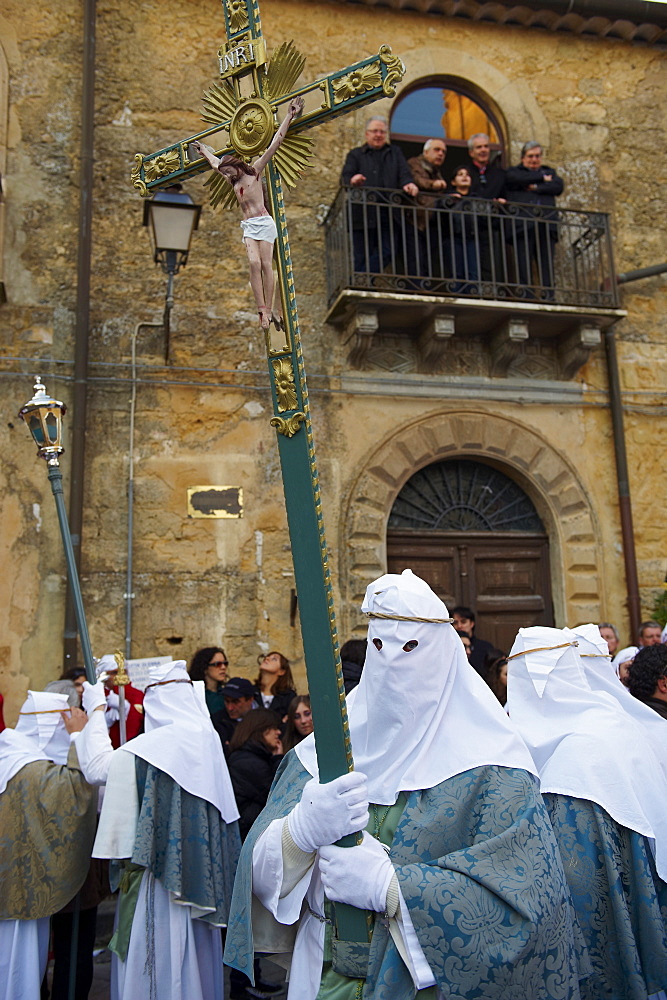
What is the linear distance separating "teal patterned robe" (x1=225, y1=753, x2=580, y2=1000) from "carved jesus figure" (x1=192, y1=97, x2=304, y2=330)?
143 centimetres

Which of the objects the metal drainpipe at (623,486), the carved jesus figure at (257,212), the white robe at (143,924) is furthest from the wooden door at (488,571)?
the carved jesus figure at (257,212)

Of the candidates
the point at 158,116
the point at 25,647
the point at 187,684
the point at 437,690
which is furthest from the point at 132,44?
the point at 437,690

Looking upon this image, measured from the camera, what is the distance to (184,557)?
8.19 meters

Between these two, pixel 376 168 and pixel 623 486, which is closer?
pixel 376 168

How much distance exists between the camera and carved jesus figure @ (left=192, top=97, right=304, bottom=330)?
102 inches

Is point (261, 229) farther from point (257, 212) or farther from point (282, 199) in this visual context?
point (282, 199)

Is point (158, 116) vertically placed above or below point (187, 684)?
above

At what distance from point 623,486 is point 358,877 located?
298 inches

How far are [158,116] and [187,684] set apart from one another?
6571 millimetres

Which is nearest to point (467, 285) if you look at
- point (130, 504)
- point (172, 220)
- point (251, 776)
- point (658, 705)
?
point (172, 220)

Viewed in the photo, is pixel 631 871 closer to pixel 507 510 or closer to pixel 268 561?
pixel 268 561

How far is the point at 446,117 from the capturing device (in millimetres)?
9992

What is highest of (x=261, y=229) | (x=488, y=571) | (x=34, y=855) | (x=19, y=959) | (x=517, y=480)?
(x=517, y=480)

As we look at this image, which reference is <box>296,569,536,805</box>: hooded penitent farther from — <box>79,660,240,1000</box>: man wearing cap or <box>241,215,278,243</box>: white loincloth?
<box>79,660,240,1000</box>: man wearing cap
